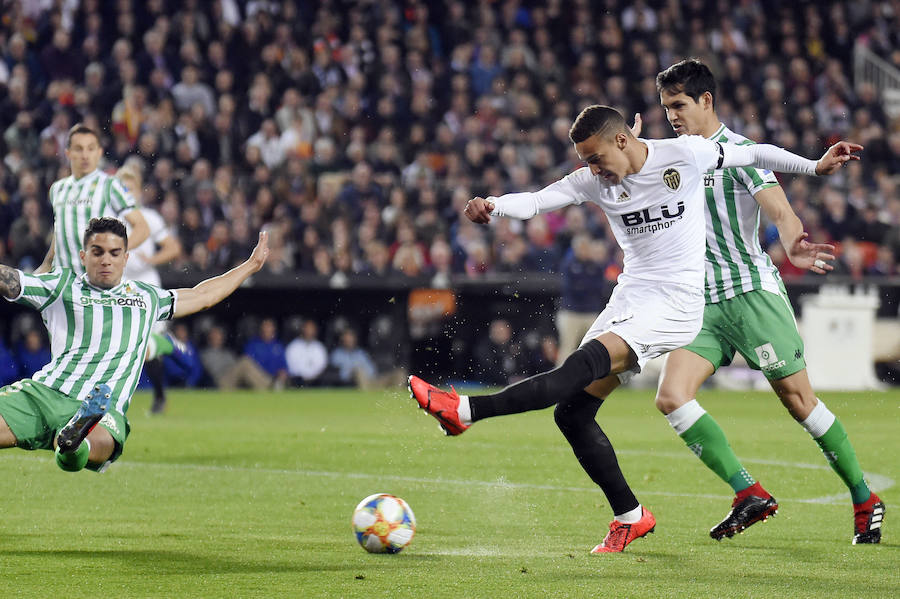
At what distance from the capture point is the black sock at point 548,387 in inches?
207

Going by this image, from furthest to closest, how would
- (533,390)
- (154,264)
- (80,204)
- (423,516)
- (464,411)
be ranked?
(154,264) → (80,204) → (423,516) → (533,390) → (464,411)

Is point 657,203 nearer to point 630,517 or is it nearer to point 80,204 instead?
point 630,517

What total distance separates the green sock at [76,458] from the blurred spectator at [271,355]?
395 inches

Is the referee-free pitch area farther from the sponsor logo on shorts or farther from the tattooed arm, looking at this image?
the tattooed arm

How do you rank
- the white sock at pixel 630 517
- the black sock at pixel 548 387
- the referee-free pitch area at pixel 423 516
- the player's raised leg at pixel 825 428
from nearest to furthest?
the referee-free pitch area at pixel 423 516, the black sock at pixel 548 387, the white sock at pixel 630 517, the player's raised leg at pixel 825 428

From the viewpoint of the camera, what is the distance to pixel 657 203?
19.1 ft

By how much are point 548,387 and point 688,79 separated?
1.87 metres

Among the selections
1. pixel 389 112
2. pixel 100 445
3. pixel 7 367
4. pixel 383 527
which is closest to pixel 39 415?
pixel 100 445

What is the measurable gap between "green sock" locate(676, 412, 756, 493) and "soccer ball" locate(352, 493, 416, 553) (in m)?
1.36

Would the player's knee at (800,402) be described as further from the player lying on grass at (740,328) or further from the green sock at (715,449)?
the green sock at (715,449)

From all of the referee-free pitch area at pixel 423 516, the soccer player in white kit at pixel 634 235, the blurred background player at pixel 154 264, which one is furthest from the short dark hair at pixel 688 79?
the blurred background player at pixel 154 264

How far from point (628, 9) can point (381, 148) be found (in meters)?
5.81

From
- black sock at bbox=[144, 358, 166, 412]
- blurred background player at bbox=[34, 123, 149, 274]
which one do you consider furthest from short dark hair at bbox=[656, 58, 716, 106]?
black sock at bbox=[144, 358, 166, 412]

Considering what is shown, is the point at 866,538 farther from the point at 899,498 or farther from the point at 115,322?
the point at 115,322
